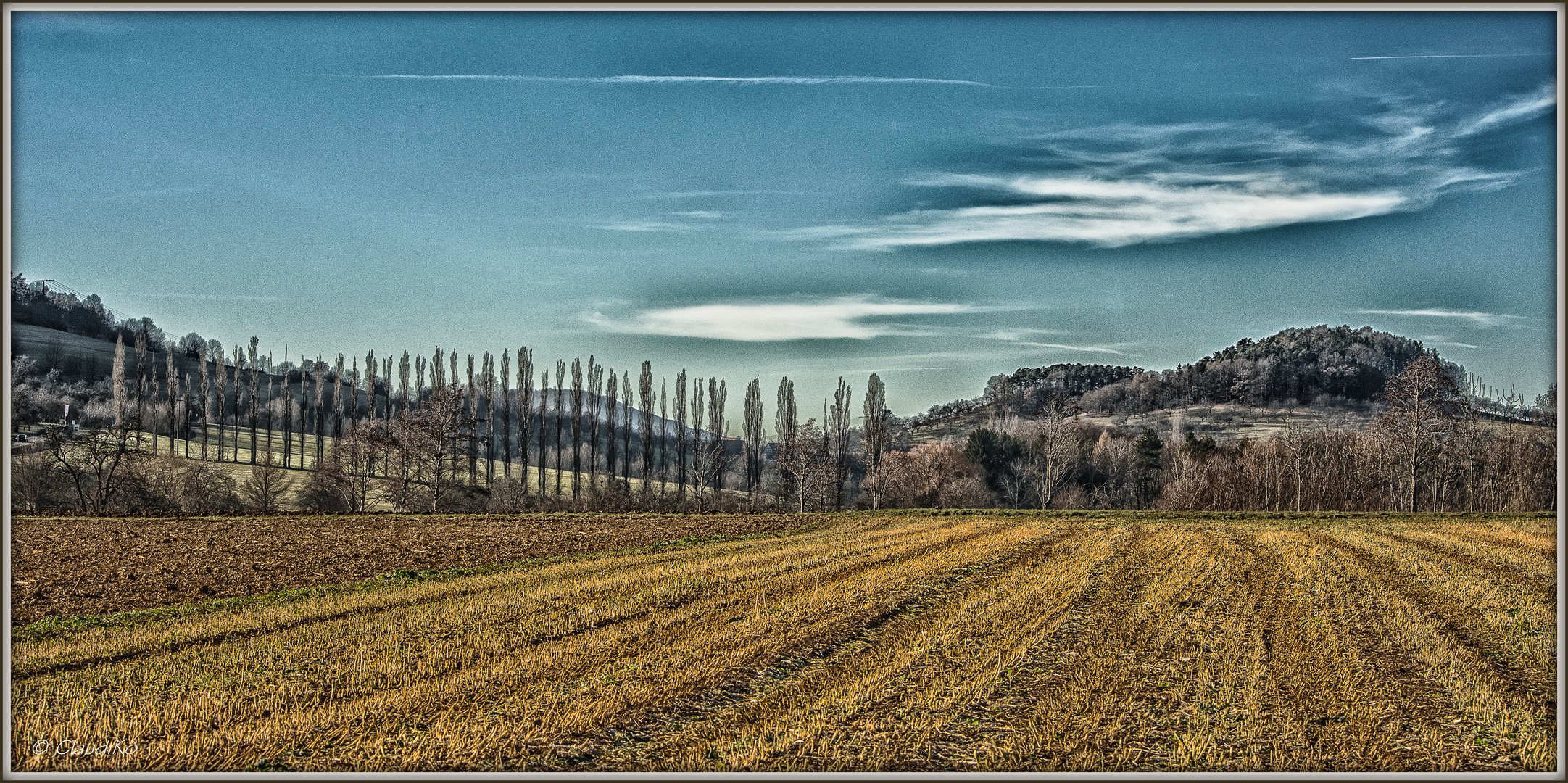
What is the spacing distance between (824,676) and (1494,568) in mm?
22793

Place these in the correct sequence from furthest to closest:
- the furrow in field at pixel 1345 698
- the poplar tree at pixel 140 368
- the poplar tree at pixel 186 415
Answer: the poplar tree at pixel 186 415, the poplar tree at pixel 140 368, the furrow in field at pixel 1345 698

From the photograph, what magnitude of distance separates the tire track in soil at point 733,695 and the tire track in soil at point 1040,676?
2544 mm

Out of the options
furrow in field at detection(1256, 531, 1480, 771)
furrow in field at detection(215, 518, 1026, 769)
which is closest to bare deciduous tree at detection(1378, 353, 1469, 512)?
furrow in field at detection(1256, 531, 1480, 771)

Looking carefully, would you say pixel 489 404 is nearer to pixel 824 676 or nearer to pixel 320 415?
pixel 320 415

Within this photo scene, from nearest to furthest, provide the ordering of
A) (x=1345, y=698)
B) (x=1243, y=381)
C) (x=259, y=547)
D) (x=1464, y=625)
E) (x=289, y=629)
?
(x=1345, y=698), (x=289, y=629), (x=1464, y=625), (x=259, y=547), (x=1243, y=381)

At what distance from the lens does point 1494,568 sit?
2606 cm

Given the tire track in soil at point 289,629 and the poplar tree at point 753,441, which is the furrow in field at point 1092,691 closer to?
the tire track in soil at point 289,629

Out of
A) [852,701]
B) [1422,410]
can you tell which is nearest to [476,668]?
[852,701]

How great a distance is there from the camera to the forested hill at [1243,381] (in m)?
142

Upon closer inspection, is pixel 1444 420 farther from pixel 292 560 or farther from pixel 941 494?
pixel 292 560

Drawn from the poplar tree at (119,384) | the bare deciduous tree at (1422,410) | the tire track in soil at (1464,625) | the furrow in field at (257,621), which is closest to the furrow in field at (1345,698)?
the tire track in soil at (1464,625)

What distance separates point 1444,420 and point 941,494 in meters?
40.7

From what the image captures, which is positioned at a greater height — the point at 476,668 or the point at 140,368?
the point at 140,368

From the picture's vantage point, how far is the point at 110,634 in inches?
632
